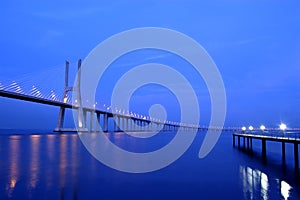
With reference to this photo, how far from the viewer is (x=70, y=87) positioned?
240 feet

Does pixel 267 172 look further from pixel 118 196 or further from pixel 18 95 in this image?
pixel 18 95

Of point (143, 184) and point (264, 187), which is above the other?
point (264, 187)

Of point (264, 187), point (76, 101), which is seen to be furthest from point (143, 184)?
point (76, 101)

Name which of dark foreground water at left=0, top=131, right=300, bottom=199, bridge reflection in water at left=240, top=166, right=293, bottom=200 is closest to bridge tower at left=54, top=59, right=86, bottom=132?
dark foreground water at left=0, top=131, right=300, bottom=199

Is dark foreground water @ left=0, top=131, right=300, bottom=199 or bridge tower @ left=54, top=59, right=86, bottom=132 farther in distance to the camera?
bridge tower @ left=54, top=59, right=86, bottom=132

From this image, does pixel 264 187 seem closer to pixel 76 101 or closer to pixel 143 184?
pixel 143 184

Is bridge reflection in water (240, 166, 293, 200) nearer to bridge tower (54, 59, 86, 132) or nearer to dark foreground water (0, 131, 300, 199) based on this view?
dark foreground water (0, 131, 300, 199)

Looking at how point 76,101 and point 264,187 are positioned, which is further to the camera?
point 76,101

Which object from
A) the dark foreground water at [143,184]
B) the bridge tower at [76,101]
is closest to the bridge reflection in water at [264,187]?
the dark foreground water at [143,184]

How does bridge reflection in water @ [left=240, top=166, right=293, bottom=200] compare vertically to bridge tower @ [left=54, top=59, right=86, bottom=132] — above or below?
below

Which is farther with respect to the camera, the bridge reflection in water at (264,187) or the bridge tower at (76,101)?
the bridge tower at (76,101)

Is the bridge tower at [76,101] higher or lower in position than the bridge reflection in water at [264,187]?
higher

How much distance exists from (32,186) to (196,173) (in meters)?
8.88

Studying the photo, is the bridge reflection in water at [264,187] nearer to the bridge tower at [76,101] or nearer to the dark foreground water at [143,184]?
the dark foreground water at [143,184]
